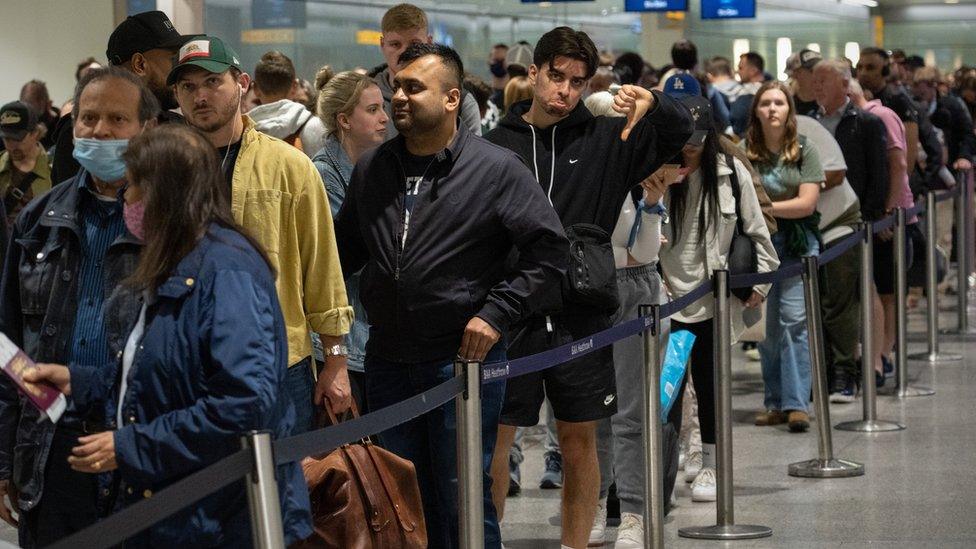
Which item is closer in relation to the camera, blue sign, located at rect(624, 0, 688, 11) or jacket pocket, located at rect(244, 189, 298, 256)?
jacket pocket, located at rect(244, 189, 298, 256)

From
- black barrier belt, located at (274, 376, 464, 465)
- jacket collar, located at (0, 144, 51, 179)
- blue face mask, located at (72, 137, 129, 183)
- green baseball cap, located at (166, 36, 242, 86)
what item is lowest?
black barrier belt, located at (274, 376, 464, 465)

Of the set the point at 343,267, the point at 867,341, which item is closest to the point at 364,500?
the point at 343,267

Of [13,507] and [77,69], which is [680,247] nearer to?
[13,507]

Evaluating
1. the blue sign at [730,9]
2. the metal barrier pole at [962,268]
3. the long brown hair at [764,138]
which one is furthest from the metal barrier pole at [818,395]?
the blue sign at [730,9]

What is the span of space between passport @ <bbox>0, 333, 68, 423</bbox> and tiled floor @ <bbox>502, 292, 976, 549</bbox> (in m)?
3.22

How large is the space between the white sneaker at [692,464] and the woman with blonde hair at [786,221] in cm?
131

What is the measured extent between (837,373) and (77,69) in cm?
590

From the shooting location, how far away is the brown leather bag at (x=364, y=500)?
4.39 metres

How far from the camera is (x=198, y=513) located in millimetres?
3309

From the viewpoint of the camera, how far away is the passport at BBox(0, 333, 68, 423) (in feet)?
10.6

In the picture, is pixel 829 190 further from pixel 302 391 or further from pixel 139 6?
pixel 302 391

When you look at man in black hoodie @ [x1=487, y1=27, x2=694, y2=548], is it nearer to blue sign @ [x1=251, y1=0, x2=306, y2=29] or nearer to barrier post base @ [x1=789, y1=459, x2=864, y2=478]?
barrier post base @ [x1=789, y1=459, x2=864, y2=478]

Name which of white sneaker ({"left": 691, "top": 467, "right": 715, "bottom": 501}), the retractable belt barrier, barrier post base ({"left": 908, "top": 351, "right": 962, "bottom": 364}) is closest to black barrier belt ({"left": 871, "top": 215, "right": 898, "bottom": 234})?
barrier post base ({"left": 908, "top": 351, "right": 962, "bottom": 364})

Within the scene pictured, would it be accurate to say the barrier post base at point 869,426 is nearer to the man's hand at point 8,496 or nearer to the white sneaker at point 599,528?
the white sneaker at point 599,528
